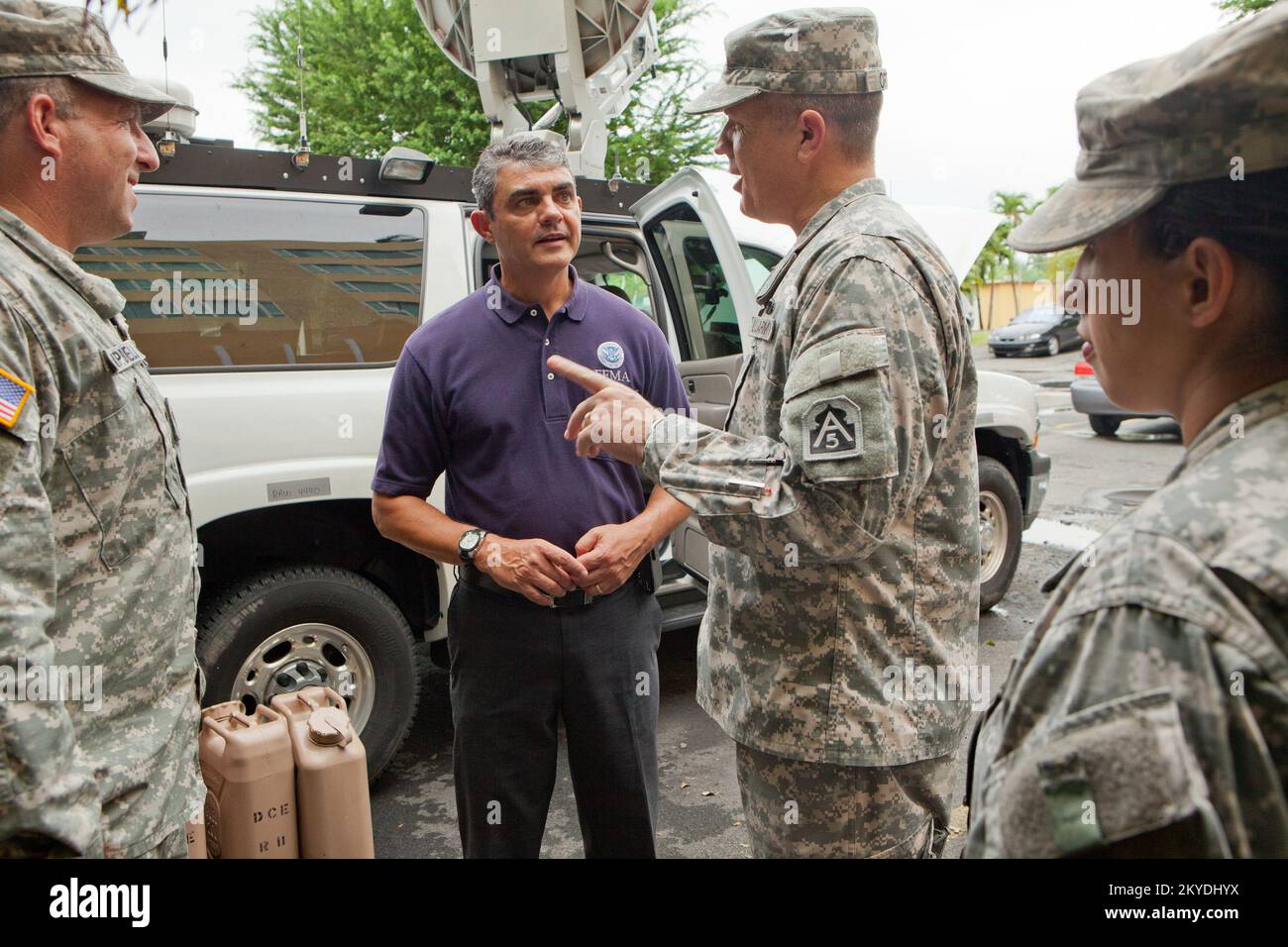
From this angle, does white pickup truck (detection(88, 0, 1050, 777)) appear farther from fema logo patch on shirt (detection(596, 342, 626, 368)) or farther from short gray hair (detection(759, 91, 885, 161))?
short gray hair (detection(759, 91, 885, 161))

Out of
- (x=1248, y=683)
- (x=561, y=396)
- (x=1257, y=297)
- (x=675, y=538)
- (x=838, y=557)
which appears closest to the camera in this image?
(x=1248, y=683)

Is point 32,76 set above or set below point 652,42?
below

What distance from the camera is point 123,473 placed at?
61.4 inches

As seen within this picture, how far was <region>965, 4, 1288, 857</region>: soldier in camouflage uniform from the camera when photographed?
74cm

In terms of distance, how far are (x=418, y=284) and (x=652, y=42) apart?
7.02 feet

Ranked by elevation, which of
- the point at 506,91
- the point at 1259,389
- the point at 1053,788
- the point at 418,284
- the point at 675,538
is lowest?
the point at 675,538

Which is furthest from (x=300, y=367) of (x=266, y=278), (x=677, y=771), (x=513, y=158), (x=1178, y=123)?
(x=1178, y=123)

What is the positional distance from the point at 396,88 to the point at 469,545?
13.6 m

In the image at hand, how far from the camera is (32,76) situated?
1.56 meters

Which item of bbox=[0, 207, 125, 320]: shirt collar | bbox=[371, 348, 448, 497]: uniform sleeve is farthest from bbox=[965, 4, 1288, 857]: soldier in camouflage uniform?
bbox=[371, 348, 448, 497]: uniform sleeve

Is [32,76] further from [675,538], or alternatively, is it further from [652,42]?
[652,42]

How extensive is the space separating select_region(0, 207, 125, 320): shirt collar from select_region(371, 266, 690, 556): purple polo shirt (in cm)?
73
